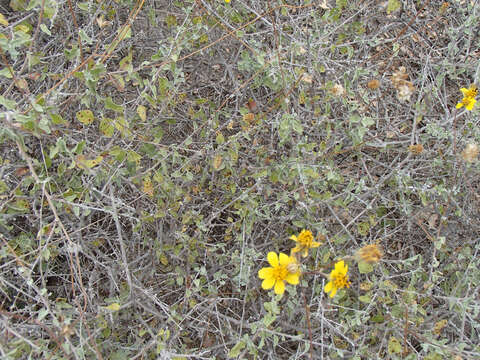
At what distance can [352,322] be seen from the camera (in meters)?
1.87

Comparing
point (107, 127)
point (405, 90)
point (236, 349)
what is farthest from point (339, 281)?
point (107, 127)

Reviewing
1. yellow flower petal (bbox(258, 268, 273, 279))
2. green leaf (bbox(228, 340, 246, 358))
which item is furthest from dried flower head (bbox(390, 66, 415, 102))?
green leaf (bbox(228, 340, 246, 358))

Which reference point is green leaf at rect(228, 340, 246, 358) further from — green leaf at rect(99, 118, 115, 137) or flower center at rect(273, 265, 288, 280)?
green leaf at rect(99, 118, 115, 137)

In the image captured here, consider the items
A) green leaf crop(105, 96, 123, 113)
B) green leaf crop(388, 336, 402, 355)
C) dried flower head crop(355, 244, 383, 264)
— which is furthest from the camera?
green leaf crop(388, 336, 402, 355)

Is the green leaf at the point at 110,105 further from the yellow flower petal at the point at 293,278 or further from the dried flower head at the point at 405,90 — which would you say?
the dried flower head at the point at 405,90

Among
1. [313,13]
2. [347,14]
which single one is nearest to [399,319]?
[313,13]

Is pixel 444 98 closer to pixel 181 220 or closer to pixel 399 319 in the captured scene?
pixel 399 319

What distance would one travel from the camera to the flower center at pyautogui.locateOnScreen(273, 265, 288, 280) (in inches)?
67.2

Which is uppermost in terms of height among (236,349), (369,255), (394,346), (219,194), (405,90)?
(405,90)

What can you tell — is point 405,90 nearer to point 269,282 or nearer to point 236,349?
point 269,282

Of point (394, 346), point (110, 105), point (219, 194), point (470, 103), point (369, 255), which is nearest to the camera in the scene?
point (369, 255)

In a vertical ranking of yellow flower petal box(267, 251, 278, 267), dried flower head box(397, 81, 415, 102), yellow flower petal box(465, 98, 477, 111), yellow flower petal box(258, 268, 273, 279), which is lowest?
yellow flower petal box(258, 268, 273, 279)

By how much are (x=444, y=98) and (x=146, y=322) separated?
1840mm

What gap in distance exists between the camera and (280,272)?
67.6 inches
